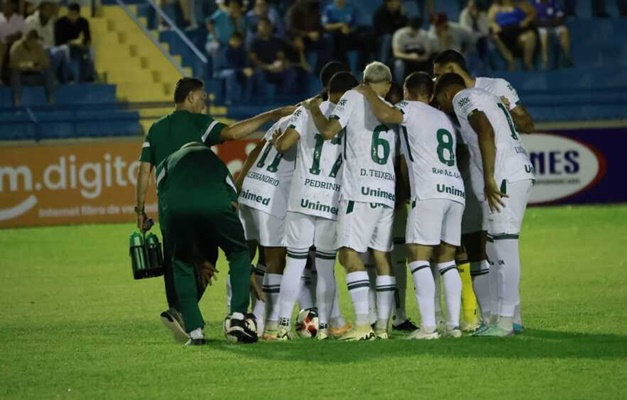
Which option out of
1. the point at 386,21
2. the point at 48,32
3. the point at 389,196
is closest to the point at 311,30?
the point at 386,21

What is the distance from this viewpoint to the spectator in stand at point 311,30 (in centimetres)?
2531

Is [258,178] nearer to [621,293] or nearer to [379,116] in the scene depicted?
[379,116]

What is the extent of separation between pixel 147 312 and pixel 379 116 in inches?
154

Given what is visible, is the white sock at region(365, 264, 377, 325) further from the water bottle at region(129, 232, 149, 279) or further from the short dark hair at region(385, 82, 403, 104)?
the water bottle at region(129, 232, 149, 279)

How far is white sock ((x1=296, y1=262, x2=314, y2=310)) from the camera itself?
38.1 feet

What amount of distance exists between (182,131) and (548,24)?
646 inches

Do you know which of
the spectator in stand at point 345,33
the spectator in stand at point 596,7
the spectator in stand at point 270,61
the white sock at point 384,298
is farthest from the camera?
the spectator in stand at point 596,7

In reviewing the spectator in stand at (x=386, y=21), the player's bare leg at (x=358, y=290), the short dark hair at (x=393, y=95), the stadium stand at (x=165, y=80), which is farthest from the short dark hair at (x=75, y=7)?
the player's bare leg at (x=358, y=290)

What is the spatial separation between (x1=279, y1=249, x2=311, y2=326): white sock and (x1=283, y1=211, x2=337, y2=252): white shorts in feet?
0.23

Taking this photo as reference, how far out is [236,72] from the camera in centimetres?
→ 2520

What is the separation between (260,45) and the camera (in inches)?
977

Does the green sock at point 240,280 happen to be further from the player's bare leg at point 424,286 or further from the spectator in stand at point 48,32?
the spectator in stand at point 48,32

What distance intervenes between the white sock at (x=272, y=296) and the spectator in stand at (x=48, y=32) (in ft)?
46.8

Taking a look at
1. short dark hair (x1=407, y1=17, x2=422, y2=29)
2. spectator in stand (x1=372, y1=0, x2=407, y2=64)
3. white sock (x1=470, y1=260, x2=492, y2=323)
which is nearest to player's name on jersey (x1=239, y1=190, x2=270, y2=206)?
white sock (x1=470, y1=260, x2=492, y2=323)
